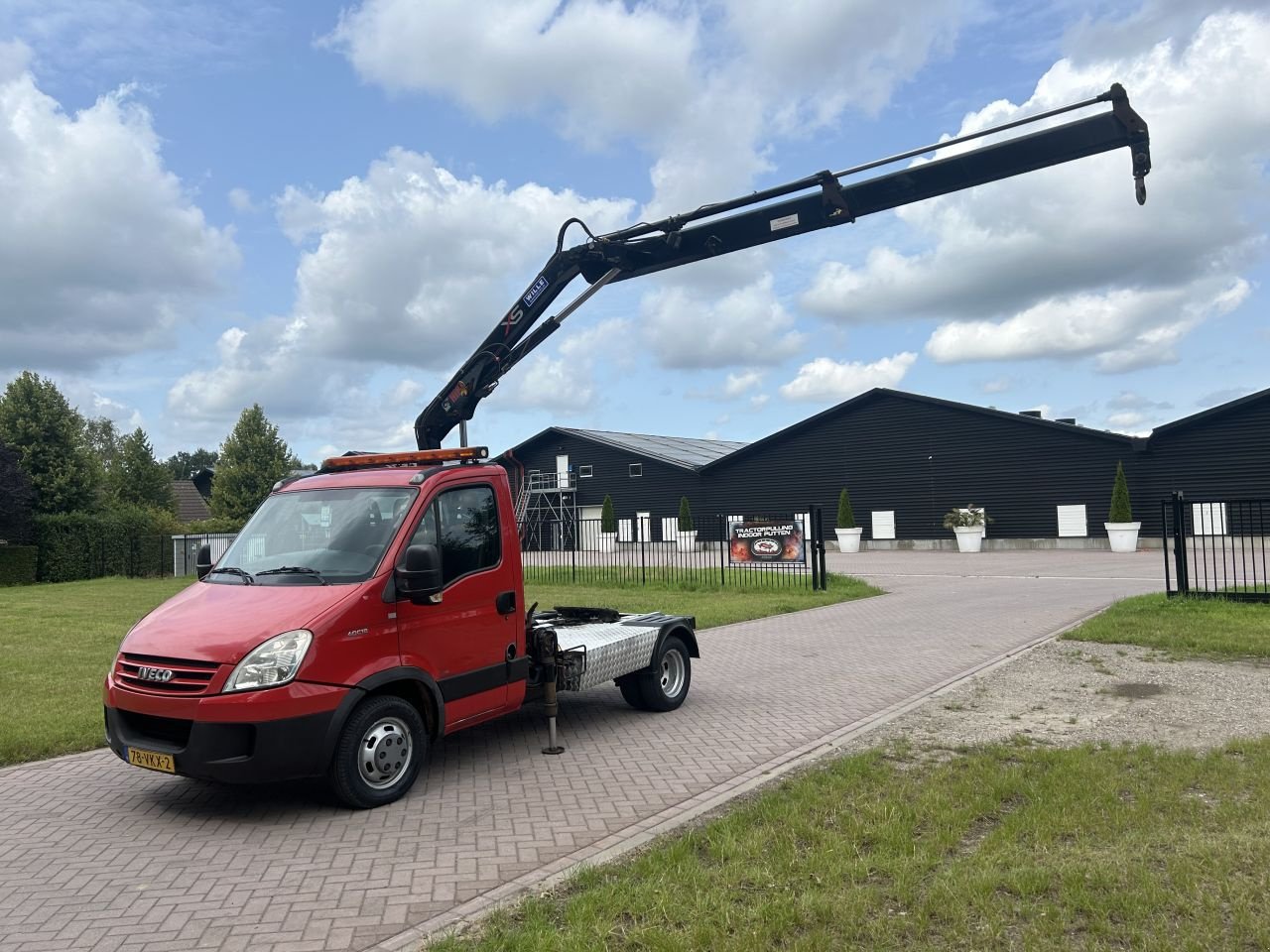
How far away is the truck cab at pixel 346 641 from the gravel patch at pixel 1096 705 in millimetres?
3046

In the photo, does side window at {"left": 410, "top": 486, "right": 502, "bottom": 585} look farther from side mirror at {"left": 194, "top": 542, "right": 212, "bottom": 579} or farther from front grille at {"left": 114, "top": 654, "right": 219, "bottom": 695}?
side mirror at {"left": 194, "top": 542, "right": 212, "bottom": 579}

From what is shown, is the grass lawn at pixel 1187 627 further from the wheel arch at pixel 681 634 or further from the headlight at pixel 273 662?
the headlight at pixel 273 662

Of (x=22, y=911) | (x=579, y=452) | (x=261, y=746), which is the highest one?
(x=579, y=452)

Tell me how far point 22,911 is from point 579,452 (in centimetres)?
4742

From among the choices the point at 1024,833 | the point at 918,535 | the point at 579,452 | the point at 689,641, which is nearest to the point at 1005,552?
the point at 918,535

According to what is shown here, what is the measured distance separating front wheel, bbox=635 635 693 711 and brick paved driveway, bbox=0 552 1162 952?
174 millimetres

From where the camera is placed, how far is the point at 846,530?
3900 centimetres

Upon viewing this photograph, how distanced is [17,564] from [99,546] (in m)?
2.58

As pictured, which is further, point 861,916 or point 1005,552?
point 1005,552

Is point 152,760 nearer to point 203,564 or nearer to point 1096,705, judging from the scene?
point 203,564

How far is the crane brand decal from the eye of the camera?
11703mm

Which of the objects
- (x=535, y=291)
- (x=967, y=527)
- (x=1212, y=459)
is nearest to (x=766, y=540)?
(x=535, y=291)

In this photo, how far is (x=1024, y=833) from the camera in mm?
4898

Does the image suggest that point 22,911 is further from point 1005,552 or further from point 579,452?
point 579,452
